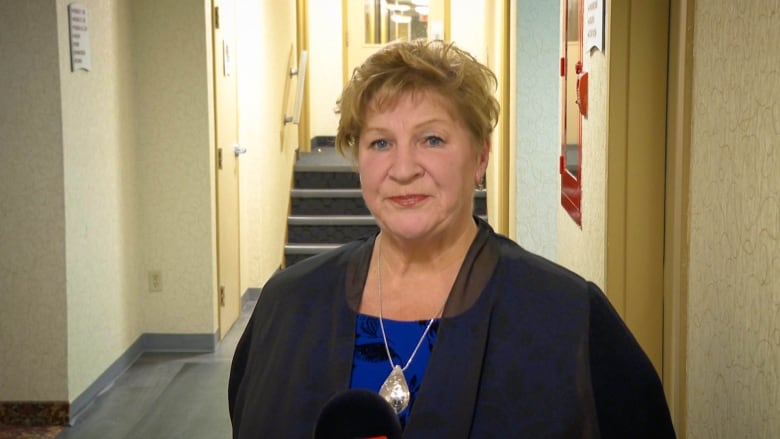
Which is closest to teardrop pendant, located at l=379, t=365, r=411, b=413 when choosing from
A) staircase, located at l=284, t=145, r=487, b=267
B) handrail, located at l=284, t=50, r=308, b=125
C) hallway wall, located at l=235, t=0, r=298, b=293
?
hallway wall, located at l=235, t=0, r=298, b=293

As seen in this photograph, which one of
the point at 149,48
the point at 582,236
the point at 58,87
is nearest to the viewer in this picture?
the point at 582,236

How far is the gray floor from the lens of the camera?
418 cm

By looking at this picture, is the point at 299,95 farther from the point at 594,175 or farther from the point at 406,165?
the point at 406,165

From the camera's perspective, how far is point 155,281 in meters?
5.49

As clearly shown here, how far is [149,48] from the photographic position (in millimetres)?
5359

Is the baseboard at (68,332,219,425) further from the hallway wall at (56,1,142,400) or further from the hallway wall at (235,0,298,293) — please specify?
the hallway wall at (235,0,298,293)

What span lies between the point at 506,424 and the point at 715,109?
721mm

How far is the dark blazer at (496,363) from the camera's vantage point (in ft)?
4.94

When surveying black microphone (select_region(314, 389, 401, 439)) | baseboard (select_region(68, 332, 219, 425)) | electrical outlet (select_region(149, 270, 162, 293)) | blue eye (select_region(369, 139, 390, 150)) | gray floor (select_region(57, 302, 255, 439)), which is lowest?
gray floor (select_region(57, 302, 255, 439))

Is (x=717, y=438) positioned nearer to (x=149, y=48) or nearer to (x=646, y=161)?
(x=646, y=161)

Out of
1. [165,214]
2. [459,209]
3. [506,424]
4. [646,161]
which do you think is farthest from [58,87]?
[506,424]

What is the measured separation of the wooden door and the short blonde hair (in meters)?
4.04

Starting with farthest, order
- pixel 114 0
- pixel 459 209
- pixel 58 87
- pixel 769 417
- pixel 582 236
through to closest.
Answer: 1. pixel 114 0
2. pixel 58 87
3. pixel 582 236
4. pixel 459 209
5. pixel 769 417

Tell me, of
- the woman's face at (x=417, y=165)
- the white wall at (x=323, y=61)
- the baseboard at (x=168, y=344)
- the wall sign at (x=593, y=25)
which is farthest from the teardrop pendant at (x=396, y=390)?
the white wall at (x=323, y=61)
